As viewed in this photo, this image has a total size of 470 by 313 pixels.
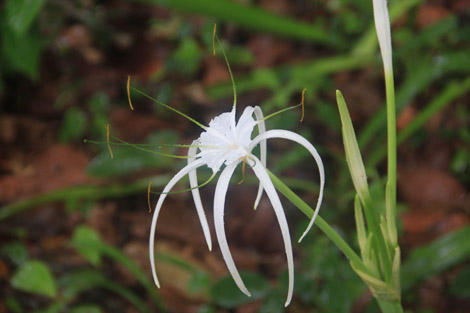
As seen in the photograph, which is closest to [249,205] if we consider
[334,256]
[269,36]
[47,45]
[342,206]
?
[342,206]

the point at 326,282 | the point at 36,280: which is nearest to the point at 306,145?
the point at 326,282

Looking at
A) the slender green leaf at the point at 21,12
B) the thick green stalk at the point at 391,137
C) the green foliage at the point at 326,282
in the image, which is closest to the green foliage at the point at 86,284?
the green foliage at the point at 326,282

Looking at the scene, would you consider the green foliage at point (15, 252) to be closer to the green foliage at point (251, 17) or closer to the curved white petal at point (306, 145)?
the green foliage at point (251, 17)

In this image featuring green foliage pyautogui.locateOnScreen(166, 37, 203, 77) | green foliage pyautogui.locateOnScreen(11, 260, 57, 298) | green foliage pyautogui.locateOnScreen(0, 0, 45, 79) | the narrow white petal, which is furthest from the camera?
green foliage pyautogui.locateOnScreen(166, 37, 203, 77)

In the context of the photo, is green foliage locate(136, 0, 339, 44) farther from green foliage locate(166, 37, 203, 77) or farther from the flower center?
the flower center

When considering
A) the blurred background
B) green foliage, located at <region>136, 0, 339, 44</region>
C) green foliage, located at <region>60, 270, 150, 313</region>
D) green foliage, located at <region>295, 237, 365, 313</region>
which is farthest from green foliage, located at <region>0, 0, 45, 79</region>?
green foliage, located at <region>295, 237, 365, 313</region>

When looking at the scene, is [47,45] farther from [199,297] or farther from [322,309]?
[322,309]
